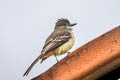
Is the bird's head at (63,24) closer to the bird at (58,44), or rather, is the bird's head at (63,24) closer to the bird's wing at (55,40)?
the bird at (58,44)

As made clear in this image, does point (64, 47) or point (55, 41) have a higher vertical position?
point (55, 41)

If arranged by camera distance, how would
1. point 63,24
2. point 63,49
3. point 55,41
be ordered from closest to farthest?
1. point 63,49
2. point 55,41
3. point 63,24

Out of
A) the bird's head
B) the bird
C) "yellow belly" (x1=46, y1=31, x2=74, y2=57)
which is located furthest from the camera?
the bird's head

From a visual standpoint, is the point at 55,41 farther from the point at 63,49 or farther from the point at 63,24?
the point at 63,24

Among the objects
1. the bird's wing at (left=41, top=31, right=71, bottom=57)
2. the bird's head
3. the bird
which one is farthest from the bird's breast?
A: the bird's head

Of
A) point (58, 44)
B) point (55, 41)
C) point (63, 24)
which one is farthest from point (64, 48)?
point (63, 24)

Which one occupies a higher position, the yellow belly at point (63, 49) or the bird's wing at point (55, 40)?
the bird's wing at point (55, 40)

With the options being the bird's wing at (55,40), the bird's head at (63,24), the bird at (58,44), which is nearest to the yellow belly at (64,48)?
the bird at (58,44)

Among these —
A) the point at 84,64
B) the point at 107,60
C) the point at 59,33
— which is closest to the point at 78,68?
the point at 84,64

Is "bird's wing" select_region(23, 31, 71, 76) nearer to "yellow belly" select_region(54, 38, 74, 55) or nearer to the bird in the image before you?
the bird
